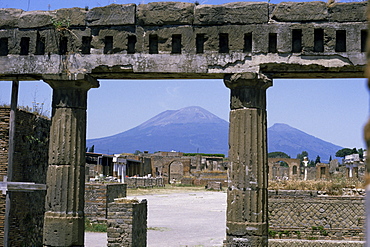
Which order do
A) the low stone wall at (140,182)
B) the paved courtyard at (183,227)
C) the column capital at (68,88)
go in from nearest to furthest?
the column capital at (68,88), the paved courtyard at (183,227), the low stone wall at (140,182)

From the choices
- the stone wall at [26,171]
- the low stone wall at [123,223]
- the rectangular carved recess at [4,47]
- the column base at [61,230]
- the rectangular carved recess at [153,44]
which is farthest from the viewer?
the low stone wall at [123,223]

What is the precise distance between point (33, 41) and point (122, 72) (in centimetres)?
154

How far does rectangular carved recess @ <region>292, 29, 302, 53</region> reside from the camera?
6.83 metres

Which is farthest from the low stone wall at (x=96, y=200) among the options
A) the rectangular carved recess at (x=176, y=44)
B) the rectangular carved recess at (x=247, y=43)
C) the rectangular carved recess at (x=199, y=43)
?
the rectangular carved recess at (x=247, y=43)

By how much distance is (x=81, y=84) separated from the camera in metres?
7.40

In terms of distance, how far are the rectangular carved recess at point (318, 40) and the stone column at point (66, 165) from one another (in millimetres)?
3563

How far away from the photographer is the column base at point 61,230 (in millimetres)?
7062

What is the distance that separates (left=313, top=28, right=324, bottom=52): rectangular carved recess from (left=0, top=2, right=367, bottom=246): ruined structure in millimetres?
14

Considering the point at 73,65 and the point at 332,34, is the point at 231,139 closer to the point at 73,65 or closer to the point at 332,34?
the point at 332,34

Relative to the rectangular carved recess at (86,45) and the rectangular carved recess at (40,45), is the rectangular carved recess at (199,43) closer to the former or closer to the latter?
the rectangular carved recess at (86,45)

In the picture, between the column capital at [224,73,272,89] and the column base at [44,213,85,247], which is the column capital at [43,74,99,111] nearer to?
the column base at [44,213,85,247]

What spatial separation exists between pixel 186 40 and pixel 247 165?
212 centimetres

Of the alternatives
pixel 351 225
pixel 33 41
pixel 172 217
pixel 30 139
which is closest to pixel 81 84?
pixel 33 41

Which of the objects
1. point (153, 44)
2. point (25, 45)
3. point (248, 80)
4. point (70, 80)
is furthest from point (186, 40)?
point (25, 45)
